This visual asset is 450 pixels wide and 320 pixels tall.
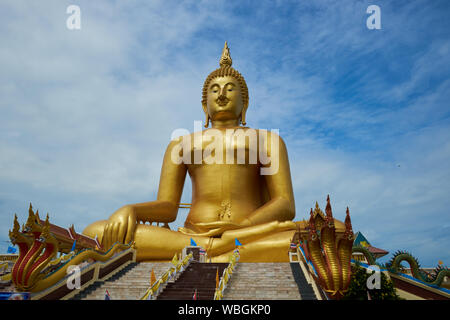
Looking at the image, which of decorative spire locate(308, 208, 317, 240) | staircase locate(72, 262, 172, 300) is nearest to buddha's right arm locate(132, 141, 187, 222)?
staircase locate(72, 262, 172, 300)

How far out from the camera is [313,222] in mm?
6094

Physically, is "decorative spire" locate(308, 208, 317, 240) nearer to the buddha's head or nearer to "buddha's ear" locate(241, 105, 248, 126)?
the buddha's head

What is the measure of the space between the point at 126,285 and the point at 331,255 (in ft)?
14.0

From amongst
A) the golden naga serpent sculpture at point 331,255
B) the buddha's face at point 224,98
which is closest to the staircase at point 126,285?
the golden naga serpent sculpture at point 331,255

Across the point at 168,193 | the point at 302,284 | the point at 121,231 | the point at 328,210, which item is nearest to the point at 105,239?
the point at 121,231

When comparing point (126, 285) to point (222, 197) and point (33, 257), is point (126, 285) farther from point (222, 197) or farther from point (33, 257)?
point (222, 197)

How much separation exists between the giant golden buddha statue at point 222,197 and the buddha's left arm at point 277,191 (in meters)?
0.03

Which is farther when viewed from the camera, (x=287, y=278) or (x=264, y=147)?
(x=264, y=147)

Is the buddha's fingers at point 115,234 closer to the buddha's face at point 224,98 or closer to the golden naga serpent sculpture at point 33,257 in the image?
the golden naga serpent sculpture at point 33,257
